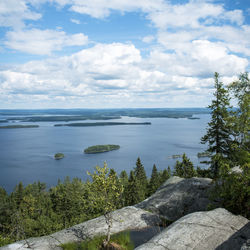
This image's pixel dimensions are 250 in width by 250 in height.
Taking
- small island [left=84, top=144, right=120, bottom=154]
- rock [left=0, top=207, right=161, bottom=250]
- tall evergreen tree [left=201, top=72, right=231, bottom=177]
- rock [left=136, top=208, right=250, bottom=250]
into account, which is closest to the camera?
rock [left=136, top=208, right=250, bottom=250]

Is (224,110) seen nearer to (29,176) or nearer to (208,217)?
(208,217)

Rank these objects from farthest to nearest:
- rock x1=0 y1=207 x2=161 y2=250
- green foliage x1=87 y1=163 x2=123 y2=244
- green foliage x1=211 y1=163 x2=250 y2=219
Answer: rock x1=0 y1=207 x2=161 y2=250 → green foliage x1=211 y1=163 x2=250 y2=219 → green foliage x1=87 y1=163 x2=123 y2=244

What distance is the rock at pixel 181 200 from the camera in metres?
20.8

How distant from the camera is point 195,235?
494 inches

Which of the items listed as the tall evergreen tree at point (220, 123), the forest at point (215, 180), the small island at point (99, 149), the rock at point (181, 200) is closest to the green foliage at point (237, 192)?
the forest at point (215, 180)

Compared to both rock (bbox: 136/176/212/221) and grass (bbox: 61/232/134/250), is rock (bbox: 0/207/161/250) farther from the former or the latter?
rock (bbox: 136/176/212/221)

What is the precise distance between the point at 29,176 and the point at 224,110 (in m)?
112

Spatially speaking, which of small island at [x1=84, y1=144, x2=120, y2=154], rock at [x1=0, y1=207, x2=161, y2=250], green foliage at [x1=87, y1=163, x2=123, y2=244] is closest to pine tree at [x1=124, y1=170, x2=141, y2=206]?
rock at [x1=0, y1=207, x2=161, y2=250]

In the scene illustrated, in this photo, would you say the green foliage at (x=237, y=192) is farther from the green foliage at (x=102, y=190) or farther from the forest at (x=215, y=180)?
the green foliage at (x=102, y=190)

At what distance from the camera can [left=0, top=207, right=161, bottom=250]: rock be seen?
14.7 metres

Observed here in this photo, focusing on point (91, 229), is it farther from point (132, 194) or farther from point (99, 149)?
point (99, 149)

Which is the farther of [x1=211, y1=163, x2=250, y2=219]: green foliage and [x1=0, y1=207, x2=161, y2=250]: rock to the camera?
[x1=0, y1=207, x2=161, y2=250]: rock

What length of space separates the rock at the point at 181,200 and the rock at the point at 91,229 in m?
1.50

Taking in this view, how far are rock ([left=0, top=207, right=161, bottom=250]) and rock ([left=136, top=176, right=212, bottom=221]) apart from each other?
150 centimetres
